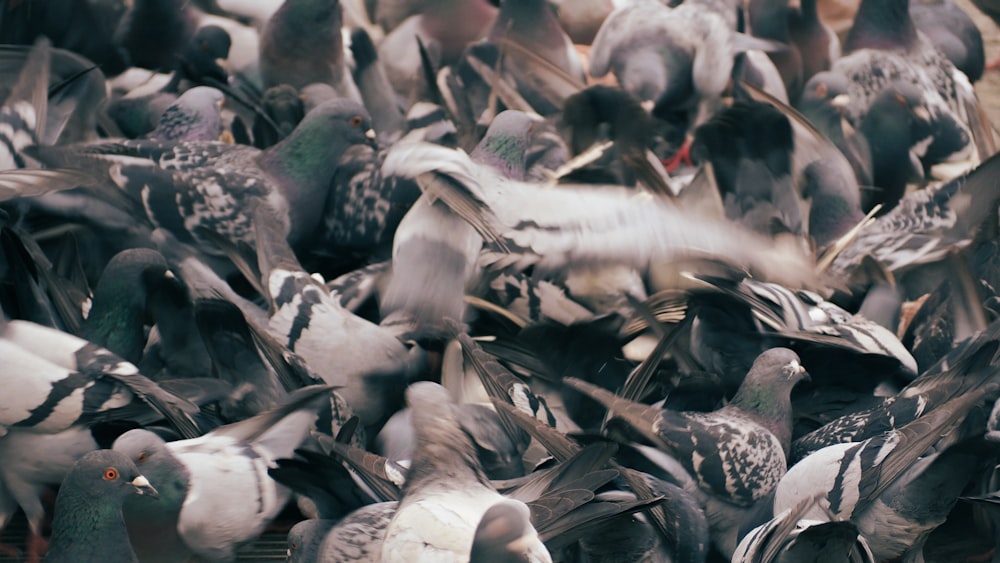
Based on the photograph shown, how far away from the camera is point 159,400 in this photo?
2.62 metres

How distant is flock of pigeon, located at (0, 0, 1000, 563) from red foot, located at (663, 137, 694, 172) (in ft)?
0.04

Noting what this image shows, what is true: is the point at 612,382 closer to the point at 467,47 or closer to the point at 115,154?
the point at 115,154

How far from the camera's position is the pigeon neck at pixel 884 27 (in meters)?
4.93

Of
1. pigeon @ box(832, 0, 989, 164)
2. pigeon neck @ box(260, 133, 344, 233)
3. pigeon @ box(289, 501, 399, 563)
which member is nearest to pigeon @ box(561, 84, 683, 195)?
pigeon neck @ box(260, 133, 344, 233)

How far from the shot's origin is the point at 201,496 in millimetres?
2490

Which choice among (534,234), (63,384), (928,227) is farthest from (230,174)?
(928,227)

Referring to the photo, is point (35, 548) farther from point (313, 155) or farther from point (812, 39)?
point (812, 39)

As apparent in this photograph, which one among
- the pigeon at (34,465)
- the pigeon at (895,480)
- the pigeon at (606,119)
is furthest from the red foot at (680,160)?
the pigeon at (34,465)

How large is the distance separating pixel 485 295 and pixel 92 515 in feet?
4.08

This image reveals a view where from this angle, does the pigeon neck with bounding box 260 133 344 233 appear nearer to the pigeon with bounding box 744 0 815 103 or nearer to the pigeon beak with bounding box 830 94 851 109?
the pigeon beak with bounding box 830 94 851 109

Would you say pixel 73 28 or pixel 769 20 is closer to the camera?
pixel 73 28

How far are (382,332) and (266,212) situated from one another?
58 centimetres

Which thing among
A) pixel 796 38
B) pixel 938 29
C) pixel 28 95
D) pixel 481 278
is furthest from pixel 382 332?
pixel 938 29

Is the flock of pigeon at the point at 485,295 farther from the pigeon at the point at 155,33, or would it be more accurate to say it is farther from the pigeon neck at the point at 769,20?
the pigeon neck at the point at 769,20
